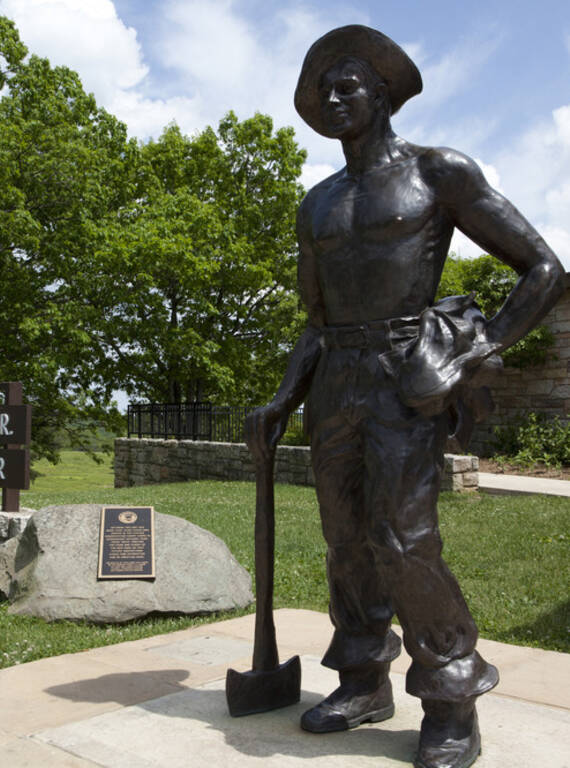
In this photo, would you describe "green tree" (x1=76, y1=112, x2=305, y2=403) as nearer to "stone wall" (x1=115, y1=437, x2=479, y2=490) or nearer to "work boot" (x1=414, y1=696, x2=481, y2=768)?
"stone wall" (x1=115, y1=437, x2=479, y2=490)

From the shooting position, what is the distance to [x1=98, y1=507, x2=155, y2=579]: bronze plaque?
5.51m

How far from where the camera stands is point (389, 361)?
9.22 feet

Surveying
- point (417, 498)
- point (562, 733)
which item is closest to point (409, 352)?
point (417, 498)

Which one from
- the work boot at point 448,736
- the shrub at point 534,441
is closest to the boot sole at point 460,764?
A: the work boot at point 448,736

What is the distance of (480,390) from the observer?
9.45ft

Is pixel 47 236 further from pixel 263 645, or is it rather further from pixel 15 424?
pixel 263 645

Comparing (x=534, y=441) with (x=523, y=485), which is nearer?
(x=523, y=485)

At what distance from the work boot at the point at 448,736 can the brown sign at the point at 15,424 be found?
18.0 ft

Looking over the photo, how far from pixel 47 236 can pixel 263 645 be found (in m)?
19.3

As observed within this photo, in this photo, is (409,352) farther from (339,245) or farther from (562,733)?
(562,733)

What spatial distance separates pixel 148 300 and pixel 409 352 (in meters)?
20.0

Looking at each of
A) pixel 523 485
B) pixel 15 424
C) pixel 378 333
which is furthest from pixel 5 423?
pixel 523 485

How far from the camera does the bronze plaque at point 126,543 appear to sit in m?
5.51

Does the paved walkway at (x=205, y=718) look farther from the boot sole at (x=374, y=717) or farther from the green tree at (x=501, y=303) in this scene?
the green tree at (x=501, y=303)
